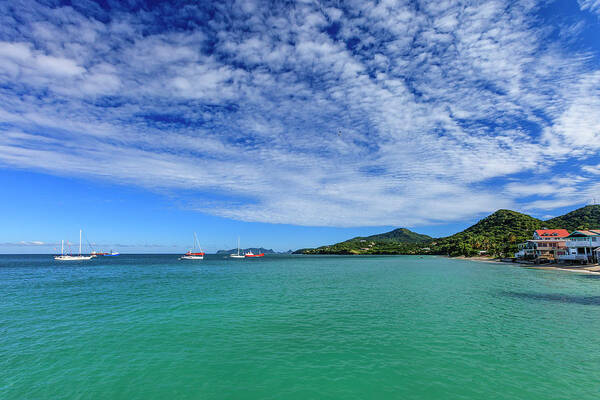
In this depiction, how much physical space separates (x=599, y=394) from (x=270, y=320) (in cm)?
1824

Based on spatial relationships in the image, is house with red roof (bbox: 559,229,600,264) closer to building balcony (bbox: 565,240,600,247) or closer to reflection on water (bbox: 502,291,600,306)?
building balcony (bbox: 565,240,600,247)

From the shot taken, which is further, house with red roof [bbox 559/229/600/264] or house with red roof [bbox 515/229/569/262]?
house with red roof [bbox 515/229/569/262]

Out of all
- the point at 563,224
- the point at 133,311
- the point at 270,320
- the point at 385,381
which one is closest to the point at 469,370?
the point at 385,381

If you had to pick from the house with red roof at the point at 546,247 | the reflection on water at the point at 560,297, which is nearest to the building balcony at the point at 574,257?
the house with red roof at the point at 546,247

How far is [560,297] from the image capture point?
32.6 meters

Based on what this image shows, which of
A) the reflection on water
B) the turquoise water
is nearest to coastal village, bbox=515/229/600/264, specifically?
the reflection on water

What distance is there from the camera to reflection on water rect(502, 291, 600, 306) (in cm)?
2953

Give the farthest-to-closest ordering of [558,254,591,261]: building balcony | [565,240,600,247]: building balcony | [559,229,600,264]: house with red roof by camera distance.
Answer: [558,254,591,261]: building balcony < [559,229,600,264]: house with red roof < [565,240,600,247]: building balcony

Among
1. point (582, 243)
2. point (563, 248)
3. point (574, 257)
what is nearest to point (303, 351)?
point (574, 257)

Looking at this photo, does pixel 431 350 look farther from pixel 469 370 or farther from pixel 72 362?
pixel 72 362

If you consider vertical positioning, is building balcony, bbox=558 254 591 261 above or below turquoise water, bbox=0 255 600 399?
below

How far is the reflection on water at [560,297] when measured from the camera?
29534 mm

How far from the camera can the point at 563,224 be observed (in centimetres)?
19688

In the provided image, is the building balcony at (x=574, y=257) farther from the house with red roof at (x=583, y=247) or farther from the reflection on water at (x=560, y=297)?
the reflection on water at (x=560, y=297)
